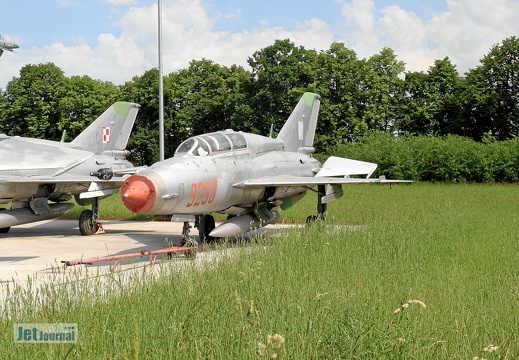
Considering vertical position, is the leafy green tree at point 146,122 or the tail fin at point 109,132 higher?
the leafy green tree at point 146,122

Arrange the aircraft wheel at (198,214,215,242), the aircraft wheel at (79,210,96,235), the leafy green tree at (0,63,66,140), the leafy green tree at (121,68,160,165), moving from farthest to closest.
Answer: the leafy green tree at (0,63,66,140)
the leafy green tree at (121,68,160,165)
the aircraft wheel at (79,210,96,235)
the aircraft wheel at (198,214,215,242)

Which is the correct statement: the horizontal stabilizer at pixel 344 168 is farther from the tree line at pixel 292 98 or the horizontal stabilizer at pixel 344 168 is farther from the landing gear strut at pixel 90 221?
the tree line at pixel 292 98

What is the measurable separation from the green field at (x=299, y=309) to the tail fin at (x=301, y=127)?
7444mm

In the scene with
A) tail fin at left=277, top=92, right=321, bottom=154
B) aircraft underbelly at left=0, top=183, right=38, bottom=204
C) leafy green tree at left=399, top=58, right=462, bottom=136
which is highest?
leafy green tree at left=399, top=58, right=462, bottom=136

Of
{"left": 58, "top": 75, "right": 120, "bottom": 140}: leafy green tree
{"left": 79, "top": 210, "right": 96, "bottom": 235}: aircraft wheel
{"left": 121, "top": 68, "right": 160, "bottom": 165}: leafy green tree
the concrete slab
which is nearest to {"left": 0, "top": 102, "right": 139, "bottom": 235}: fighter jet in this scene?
{"left": 79, "top": 210, "right": 96, "bottom": 235}: aircraft wheel

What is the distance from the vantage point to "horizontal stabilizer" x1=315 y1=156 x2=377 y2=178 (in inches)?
625

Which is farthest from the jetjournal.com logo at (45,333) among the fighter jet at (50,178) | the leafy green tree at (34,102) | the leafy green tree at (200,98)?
the leafy green tree at (34,102)

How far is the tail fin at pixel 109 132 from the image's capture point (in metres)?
18.3

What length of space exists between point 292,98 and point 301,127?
38960 millimetres

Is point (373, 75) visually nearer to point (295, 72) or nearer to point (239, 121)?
point (295, 72)

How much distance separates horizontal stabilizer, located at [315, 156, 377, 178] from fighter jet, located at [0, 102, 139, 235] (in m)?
4.77

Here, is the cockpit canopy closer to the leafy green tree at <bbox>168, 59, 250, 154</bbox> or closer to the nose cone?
the nose cone

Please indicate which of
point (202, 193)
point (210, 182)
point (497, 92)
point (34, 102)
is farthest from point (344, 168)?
point (34, 102)

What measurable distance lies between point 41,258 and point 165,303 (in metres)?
6.76
